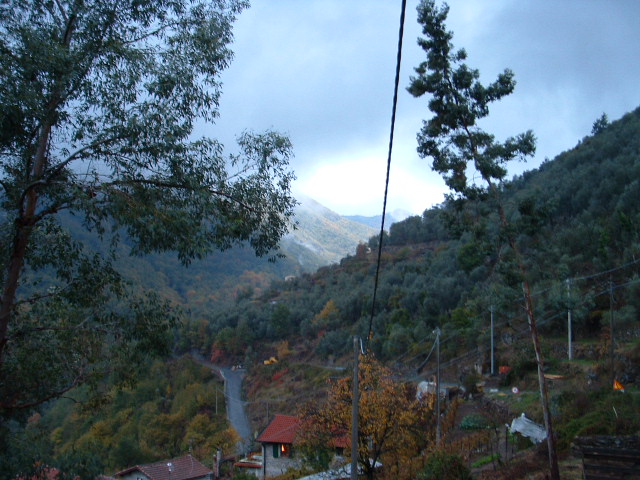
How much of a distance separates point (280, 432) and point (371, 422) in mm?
12940

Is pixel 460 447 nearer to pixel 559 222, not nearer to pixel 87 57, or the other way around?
pixel 87 57

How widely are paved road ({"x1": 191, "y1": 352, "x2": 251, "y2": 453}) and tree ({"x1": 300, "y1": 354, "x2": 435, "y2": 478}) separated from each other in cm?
1955

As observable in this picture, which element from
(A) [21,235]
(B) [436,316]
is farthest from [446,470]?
(B) [436,316]

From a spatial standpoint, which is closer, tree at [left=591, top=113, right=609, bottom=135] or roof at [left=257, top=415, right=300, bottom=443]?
roof at [left=257, top=415, right=300, bottom=443]

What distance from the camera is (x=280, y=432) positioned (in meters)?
27.2

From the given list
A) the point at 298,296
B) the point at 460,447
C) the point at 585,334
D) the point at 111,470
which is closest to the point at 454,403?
the point at 460,447

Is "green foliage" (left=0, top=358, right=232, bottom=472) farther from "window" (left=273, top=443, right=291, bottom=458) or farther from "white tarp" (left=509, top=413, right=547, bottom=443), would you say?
"white tarp" (left=509, top=413, right=547, bottom=443)

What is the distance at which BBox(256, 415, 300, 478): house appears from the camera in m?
26.5

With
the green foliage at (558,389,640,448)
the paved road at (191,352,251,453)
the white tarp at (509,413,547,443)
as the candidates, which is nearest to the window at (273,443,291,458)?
the paved road at (191,352,251,453)

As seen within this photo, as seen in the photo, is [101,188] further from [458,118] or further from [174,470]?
[174,470]

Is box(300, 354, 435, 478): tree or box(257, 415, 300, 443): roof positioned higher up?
box(300, 354, 435, 478): tree

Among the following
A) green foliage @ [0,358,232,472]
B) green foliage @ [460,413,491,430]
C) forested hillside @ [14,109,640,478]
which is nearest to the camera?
green foliage @ [460,413,491,430]

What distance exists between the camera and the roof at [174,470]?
83.8 feet

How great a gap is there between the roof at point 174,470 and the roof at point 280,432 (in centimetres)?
362
